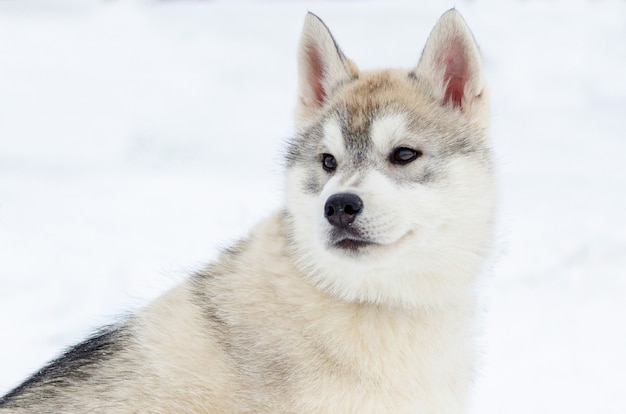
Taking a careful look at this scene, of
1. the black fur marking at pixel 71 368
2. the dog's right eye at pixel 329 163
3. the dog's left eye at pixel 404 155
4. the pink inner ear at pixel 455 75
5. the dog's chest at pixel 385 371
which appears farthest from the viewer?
the pink inner ear at pixel 455 75

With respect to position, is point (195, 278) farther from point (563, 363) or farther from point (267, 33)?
point (267, 33)

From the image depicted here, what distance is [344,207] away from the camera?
3.41 metres

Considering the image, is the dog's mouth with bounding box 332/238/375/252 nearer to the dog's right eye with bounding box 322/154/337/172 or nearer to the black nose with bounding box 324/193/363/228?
the black nose with bounding box 324/193/363/228

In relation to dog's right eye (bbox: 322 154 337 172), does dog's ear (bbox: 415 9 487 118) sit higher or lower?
higher

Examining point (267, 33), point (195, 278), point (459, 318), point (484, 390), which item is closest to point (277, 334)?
point (195, 278)

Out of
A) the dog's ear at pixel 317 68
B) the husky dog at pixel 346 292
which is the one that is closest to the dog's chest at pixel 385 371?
the husky dog at pixel 346 292

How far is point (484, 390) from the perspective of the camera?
523 cm

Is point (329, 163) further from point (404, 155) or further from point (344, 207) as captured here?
point (344, 207)

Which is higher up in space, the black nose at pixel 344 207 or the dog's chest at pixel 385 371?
the black nose at pixel 344 207

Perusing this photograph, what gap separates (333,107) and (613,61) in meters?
8.25

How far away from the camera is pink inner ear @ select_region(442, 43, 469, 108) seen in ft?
13.0

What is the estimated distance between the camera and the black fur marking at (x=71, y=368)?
3.51 metres

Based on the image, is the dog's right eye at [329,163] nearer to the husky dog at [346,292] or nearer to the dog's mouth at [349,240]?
the husky dog at [346,292]

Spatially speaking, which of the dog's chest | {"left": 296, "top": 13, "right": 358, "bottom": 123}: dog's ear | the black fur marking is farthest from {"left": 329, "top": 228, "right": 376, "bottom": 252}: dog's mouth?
the black fur marking
